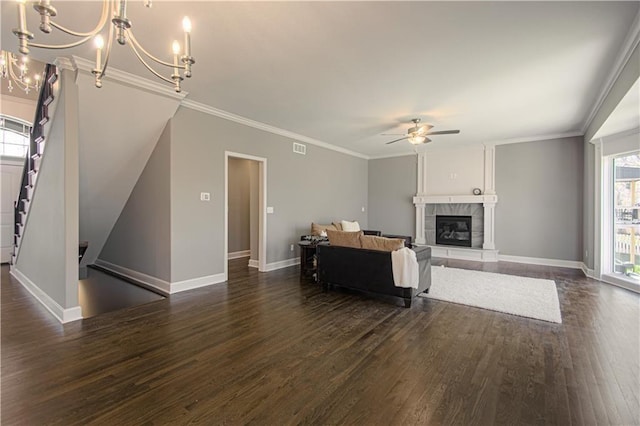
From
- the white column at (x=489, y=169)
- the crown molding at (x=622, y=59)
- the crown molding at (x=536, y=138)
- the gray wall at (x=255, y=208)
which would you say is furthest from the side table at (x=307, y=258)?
the crown molding at (x=536, y=138)

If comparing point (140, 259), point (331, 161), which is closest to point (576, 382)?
point (140, 259)

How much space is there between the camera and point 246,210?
7.68 metres

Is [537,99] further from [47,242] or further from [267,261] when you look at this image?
[47,242]

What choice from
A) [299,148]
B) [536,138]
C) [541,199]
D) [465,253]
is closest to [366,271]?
[299,148]

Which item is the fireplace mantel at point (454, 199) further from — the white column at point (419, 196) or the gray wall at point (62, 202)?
the gray wall at point (62, 202)

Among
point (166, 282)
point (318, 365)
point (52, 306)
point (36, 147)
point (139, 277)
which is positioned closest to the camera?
point (318, 365)

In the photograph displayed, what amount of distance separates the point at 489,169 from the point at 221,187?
6.15 metres

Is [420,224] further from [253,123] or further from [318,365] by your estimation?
[318,365]

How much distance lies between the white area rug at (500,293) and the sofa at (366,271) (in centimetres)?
54

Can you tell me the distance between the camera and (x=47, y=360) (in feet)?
8.07

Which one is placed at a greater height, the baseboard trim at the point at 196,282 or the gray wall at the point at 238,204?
the gray wall at the point at 238,204

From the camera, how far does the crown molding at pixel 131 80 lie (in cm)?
323

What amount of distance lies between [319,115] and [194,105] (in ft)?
6.48

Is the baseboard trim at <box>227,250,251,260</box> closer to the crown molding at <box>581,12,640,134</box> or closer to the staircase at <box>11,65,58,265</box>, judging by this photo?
the staircase at <box>11,65,58,265</box>
